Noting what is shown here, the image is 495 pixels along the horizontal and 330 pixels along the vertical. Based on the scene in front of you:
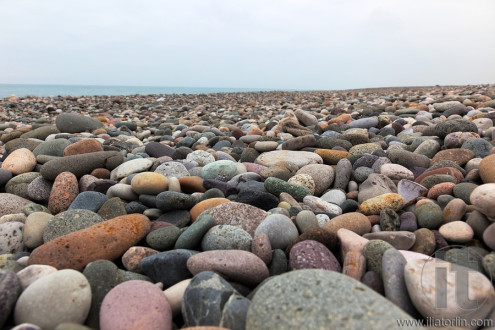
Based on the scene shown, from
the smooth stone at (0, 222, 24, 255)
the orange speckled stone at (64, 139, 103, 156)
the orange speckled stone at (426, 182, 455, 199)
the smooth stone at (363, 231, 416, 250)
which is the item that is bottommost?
the smooth stone at (0, 222, 24, 255)

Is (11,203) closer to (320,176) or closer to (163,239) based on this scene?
(163,239)

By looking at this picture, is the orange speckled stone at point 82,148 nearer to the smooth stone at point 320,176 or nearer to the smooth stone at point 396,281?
the smooth stone at point 320,176

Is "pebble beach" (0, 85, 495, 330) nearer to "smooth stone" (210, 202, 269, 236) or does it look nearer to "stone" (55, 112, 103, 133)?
"smooth stone" (210, 202, 269, 236)

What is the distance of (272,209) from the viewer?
2820 mm

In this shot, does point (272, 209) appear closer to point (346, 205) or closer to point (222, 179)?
point (346, 205)

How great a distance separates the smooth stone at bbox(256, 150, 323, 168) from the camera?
4086 mm

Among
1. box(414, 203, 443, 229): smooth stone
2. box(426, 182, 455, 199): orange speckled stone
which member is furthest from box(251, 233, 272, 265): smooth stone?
box(426, 182, 455, 199): orange speckled stone

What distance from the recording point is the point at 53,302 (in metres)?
1.70

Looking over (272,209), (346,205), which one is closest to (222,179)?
(272,209)

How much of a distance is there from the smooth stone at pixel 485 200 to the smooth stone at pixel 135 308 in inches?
77.0

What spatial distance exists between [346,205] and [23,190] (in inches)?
124

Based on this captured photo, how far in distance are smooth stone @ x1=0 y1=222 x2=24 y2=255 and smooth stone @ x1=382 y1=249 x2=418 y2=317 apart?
101 inches

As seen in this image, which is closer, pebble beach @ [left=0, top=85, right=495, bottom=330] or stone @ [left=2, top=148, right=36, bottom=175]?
pebble beach @ [left=0, top=85, right=495, bottom=330]

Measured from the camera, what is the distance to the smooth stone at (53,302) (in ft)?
5.48
